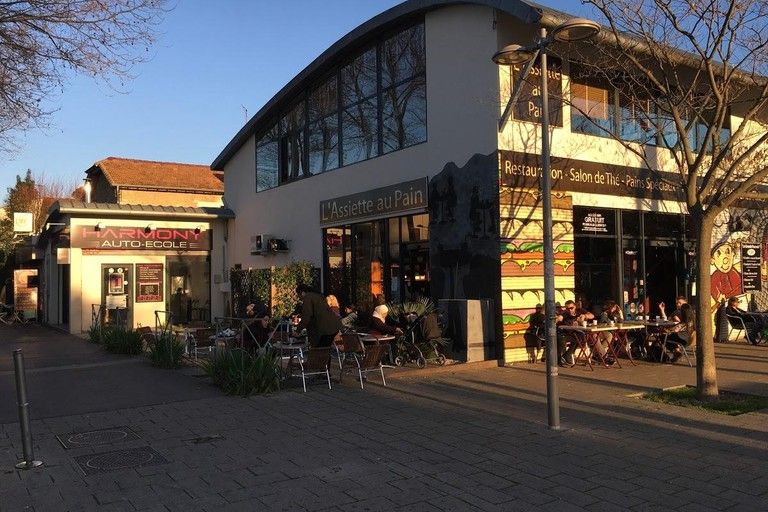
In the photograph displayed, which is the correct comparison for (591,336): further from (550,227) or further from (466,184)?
(550,227)

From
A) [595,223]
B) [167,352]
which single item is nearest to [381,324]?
[167,352]

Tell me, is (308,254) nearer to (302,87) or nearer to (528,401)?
(302,87)

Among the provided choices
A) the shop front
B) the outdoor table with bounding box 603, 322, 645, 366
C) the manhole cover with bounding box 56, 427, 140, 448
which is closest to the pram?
the shop front

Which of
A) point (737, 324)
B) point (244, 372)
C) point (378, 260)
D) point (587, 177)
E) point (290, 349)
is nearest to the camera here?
point (244, 372)

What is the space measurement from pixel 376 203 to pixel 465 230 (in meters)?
3.17

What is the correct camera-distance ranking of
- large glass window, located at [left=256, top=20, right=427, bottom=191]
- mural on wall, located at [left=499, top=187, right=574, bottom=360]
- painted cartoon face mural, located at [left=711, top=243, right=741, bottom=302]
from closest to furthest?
mural on wall, located at [left=499, top=187, right=574, bottom=360]
large glass window, located at [left=256, top=20, right=427, bottom=191]
painted cartoon face mural, located at [left=711, top=243, right=741, bottom=302]

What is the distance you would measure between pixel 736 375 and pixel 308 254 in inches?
437

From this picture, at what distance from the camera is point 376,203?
1525 cm

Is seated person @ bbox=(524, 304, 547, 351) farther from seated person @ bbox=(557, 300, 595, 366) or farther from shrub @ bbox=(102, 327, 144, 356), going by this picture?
shrub @ bbox=(102, 327, 144, 356)

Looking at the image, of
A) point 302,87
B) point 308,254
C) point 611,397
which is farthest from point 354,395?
point 302,87

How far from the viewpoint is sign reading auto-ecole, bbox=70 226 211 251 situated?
65.9ft

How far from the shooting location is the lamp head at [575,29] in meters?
7.03

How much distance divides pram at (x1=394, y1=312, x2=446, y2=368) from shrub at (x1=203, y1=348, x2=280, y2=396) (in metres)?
2.76

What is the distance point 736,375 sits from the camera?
35.9ft
